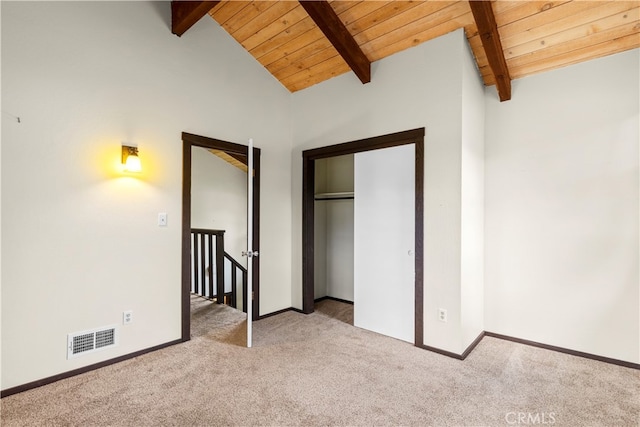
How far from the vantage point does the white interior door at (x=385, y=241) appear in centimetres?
306

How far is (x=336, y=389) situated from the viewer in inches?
86.5

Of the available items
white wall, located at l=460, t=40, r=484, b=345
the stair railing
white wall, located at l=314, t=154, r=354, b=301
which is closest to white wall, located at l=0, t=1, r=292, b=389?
the stair railing

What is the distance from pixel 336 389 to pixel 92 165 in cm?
255

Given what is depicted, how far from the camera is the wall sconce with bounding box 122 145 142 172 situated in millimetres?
2572

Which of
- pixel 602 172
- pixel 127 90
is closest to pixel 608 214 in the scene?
pixel 602 172

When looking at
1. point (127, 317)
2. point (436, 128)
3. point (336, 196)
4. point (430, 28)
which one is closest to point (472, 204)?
point (436, 128)

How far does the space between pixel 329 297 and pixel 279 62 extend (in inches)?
130

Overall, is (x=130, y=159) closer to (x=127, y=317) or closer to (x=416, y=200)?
(x=127, y=317)

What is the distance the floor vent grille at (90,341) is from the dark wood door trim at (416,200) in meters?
2.05

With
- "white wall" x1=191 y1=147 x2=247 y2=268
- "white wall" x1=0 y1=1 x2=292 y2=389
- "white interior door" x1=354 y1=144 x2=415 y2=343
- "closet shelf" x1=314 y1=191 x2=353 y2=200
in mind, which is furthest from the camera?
"white wall" x1=191 y1=147 x2=247 y2=268

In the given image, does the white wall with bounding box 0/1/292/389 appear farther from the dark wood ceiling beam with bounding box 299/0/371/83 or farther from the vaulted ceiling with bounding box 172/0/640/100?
the dark wood ceiling beam with bounding box 299/0/371/83

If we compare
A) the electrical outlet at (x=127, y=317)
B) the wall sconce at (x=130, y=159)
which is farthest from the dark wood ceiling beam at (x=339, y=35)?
the electrical outlet at (x=127, y=317)

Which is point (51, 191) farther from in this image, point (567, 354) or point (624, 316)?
point (624, 316)

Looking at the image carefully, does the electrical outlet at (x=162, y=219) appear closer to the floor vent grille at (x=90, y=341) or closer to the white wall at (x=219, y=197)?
the floor vent grille at (x=90, y=341)
